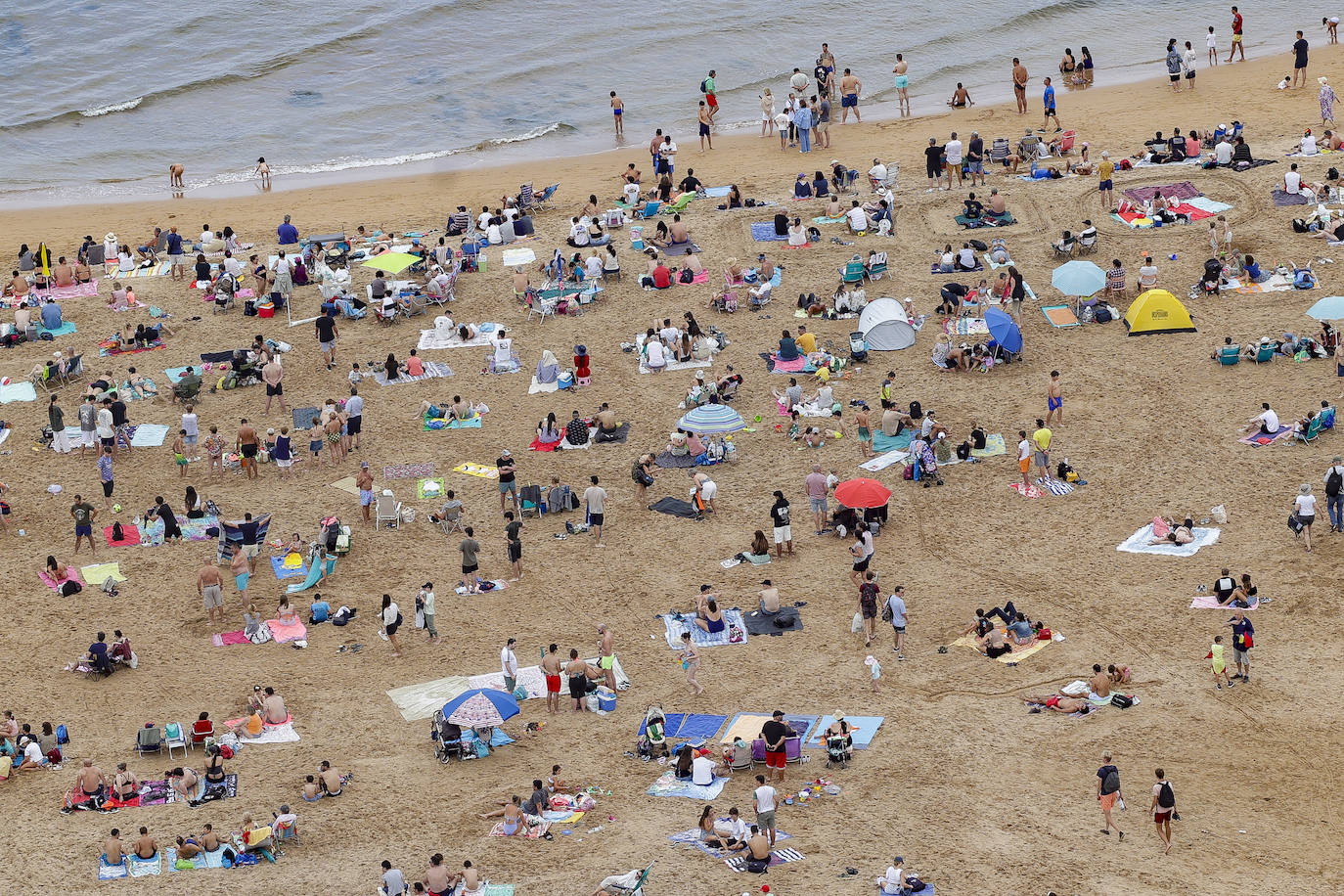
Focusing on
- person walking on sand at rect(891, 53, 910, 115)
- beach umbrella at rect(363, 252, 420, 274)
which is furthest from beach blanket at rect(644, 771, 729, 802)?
person walking on sand at rect(891, 53, 910, 115)

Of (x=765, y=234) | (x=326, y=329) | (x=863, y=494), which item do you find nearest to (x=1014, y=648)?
(x=863, y=494)

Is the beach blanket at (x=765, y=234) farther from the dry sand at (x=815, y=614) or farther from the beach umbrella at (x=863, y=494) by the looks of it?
the beach umbrella at (x=863, y=494)

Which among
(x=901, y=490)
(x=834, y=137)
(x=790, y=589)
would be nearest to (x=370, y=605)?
(x=790, y=589)

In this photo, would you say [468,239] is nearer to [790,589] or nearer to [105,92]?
[790,589]

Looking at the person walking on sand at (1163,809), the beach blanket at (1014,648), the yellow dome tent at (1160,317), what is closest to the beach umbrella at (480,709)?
the beach blanket at (1014,648)

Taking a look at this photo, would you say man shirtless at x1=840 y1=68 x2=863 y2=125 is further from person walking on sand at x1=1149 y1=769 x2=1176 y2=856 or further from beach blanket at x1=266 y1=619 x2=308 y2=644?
person walking on sand at x1=1149 y1=769 x2=1176 y2=856

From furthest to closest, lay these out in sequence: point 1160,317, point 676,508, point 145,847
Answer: point 1160,317, point 676,508, point 145,847

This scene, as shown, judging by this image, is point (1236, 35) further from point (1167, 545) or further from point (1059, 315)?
point (1167, 545)

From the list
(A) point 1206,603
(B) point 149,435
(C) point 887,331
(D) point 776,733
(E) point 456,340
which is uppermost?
(E) point 456,340
